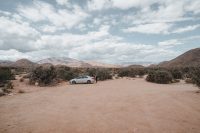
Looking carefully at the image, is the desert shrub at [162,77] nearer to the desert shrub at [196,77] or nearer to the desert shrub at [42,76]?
the desert shrub at [196,77]

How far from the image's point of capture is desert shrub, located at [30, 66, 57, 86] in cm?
3011

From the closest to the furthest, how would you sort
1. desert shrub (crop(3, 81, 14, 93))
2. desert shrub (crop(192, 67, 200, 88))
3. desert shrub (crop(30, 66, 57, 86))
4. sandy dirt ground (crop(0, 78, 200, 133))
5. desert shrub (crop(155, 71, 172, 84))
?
sandy dirt ground (crop(0, 78, 200, 133)), desert shrub (crop(192, 67, 200, 88)), desert shrub (crop(3, 81, 14, 93)), desert shrub (crop(30, 66, 57, 86)), desert shrub (crop(155, 71, 172, 84))

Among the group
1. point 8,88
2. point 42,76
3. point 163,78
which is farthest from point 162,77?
point 8,88

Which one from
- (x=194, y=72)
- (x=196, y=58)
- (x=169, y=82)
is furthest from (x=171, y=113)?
(x=196, y=58)

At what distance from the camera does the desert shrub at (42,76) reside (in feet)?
98.8

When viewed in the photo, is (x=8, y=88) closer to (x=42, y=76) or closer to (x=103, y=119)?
(x=42, y=76)

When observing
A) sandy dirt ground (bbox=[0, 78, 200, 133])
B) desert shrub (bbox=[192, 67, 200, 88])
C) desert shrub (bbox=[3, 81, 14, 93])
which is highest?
desert shrub (bbox=[192, 67, 200, 88])

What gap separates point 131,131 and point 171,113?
3.90 meters

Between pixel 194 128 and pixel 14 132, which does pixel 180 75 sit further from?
pixel 14 132

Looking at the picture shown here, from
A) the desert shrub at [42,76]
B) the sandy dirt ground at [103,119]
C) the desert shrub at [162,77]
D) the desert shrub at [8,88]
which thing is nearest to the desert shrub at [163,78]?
the desert shrub at [162,77]

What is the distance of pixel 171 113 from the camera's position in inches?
449

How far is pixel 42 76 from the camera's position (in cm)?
2995

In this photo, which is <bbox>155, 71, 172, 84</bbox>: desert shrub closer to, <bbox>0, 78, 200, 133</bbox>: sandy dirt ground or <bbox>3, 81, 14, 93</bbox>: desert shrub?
<bbox>0, 78, 200, 133</bbox>: sandy dirt ground

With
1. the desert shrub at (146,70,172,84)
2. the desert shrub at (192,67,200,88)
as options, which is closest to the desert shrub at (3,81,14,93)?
A: the desert shrub at (192,67,200,88)
